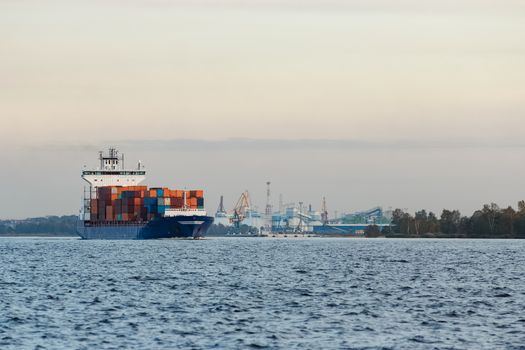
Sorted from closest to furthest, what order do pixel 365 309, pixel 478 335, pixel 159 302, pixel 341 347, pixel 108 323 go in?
pixel 341 347 → pixel 478 335 → pixel 108 323 → pixel 365 309 → pixel 159 302

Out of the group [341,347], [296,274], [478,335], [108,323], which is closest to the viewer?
[341,347]

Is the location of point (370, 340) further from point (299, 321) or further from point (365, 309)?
point (365, 309)

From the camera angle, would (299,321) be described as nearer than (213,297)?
Yes

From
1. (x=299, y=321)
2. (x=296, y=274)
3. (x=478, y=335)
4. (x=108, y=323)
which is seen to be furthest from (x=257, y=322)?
(x=296, y=274)

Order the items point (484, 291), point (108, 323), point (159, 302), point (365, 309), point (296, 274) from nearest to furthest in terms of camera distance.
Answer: point (108, 323) → point (365, 309) → point (159, 302) → point (484, 291) → point (296, 274)

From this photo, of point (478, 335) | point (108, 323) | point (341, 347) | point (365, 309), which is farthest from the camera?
point (365, 309)

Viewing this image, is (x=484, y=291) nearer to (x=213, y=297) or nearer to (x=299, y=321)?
(x=213, y=297)

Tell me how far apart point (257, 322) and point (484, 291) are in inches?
872

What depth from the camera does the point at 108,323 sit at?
4712cm

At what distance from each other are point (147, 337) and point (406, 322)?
38.2 ft

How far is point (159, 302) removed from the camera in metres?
57.1

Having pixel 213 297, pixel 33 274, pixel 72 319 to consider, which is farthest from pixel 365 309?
pixel 33 274

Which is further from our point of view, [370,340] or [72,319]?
[72,319]

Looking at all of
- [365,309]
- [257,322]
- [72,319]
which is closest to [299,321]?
[257,322]
